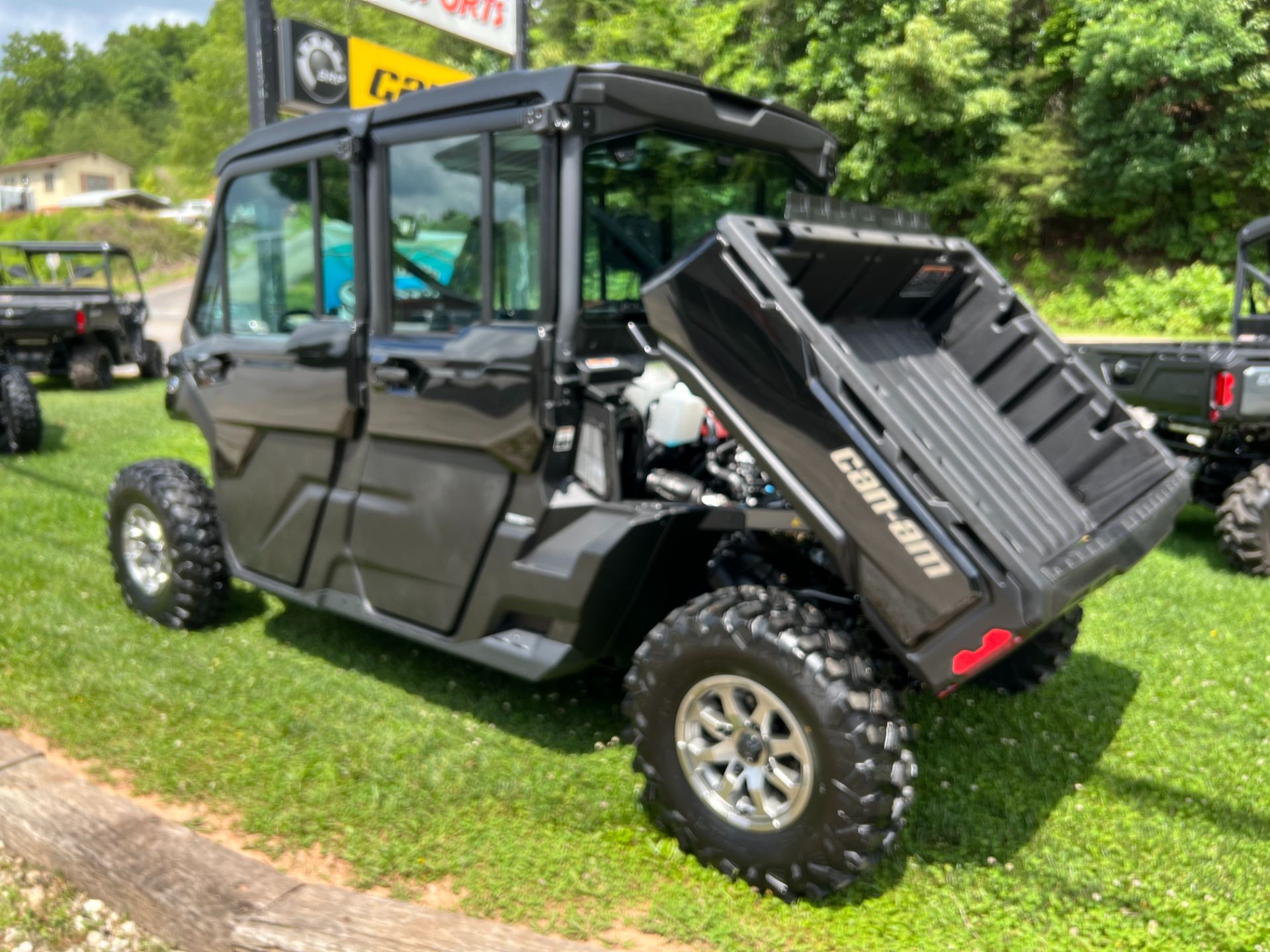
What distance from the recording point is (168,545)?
5242mm

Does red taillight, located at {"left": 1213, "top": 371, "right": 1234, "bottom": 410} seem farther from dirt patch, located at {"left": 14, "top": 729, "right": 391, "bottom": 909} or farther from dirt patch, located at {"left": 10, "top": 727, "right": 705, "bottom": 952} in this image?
dirt patch, located at {"left": 14, "top": 729, "right": 391, "bottom": 909}

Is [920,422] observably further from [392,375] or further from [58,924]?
[58,924]

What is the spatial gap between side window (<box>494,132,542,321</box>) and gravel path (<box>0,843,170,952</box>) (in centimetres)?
225

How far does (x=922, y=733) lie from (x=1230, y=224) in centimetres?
1979

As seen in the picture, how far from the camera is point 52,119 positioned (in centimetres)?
9950

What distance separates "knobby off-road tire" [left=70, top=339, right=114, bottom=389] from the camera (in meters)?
14.6

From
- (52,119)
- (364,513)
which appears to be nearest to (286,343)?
(364,513)

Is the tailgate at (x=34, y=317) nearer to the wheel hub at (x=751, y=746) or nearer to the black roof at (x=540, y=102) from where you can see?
the black roof at (x=540, y=102)

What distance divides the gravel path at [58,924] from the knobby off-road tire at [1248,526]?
590 cm

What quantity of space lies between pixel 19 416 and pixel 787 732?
8.44m

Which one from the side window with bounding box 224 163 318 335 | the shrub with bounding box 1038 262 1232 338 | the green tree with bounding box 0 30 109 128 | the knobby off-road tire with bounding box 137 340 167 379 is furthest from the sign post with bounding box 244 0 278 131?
the green tree with bounding box 0 30 109 128

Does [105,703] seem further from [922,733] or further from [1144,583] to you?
[1144,583]

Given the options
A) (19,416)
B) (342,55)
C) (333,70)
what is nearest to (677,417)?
(333,70)

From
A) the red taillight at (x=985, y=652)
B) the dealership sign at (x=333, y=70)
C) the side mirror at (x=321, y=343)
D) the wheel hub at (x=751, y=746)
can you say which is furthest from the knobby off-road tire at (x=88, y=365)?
the red taillight at (x=985, y=652)
